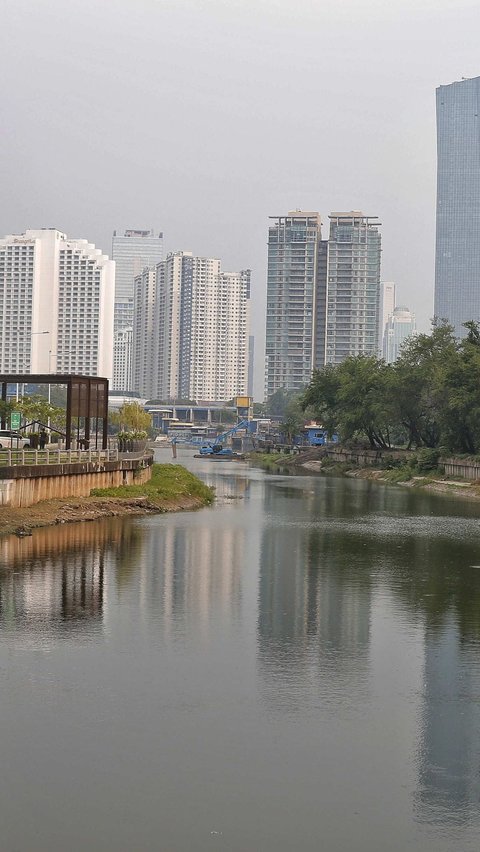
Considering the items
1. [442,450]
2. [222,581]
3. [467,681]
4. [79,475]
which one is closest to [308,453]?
[442,450]

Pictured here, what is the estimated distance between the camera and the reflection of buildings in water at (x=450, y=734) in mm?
15945

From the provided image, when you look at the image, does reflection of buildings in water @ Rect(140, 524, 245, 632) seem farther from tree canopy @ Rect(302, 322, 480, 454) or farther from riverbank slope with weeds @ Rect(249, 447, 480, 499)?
tree canopy @ Rect(302, 322, 480, 454)

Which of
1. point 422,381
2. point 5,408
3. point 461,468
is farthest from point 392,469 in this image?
point 5,408

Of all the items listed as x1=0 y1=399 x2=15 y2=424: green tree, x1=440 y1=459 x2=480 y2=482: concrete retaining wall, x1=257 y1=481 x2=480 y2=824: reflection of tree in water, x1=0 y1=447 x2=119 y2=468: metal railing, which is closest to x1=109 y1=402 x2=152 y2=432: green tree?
x1=440 y1=459 x2=480 y2=482: concrete retaining wall

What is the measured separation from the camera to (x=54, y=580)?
32188mm

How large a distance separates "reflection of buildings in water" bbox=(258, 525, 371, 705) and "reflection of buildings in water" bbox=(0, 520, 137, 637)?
4.42 m

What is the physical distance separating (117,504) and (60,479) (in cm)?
429

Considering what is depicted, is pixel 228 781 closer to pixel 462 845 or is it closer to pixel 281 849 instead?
pixel 281 849

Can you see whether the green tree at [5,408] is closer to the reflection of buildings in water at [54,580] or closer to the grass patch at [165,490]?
the grass patch at [165,490]

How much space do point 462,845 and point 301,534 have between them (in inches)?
1336

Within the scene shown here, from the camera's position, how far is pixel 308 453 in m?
140

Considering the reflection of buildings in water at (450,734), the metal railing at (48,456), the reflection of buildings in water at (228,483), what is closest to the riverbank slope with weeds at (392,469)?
the reflection of buildings in water at (228,483)

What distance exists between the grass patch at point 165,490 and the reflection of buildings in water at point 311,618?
13.2 metres

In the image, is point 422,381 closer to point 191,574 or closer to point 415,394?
point 415,394
